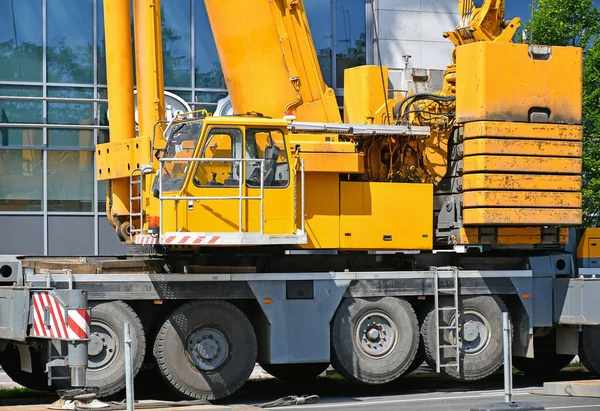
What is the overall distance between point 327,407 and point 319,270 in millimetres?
2436

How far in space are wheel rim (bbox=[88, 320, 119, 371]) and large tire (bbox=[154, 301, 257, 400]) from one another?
595 mm

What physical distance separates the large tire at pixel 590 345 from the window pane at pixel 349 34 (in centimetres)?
1138

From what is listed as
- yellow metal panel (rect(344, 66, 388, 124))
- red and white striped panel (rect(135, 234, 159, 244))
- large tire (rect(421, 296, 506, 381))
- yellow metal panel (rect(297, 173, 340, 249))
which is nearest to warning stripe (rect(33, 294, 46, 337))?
red and white striped panel (rect(135, 234, 159, 244))

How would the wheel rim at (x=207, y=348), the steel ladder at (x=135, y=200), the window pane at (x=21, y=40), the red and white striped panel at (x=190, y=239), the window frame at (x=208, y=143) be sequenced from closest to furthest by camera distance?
the red and white striped panel at (x=190, y=239)
the window frame at (x=208, y=143)
the wheel rim at (x=207, y=348)
the steel ladder at (x=135, y=200)
the window pane at (x=21, y=40)

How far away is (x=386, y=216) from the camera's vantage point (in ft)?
53.6

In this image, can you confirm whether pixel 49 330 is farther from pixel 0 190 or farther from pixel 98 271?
pixel 0 190

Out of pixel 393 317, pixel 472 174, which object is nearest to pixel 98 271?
pixel 393 317

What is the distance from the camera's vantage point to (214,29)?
54.1ft

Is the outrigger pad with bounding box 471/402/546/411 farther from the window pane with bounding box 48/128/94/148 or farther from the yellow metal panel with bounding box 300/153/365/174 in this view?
the window pane with bounding box 48/128/94/148

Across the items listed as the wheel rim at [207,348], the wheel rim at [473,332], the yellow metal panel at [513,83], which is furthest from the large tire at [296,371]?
the yellow metal panel at [513,83]

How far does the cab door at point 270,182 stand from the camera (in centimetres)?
1488

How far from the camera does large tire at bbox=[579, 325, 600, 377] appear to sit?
1741 centimetres

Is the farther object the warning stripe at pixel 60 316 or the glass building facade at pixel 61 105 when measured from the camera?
the glass building facade at pixel 61 105

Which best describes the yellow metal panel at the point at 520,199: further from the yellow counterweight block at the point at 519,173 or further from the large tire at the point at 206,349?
the large tire at the point at 206,349
